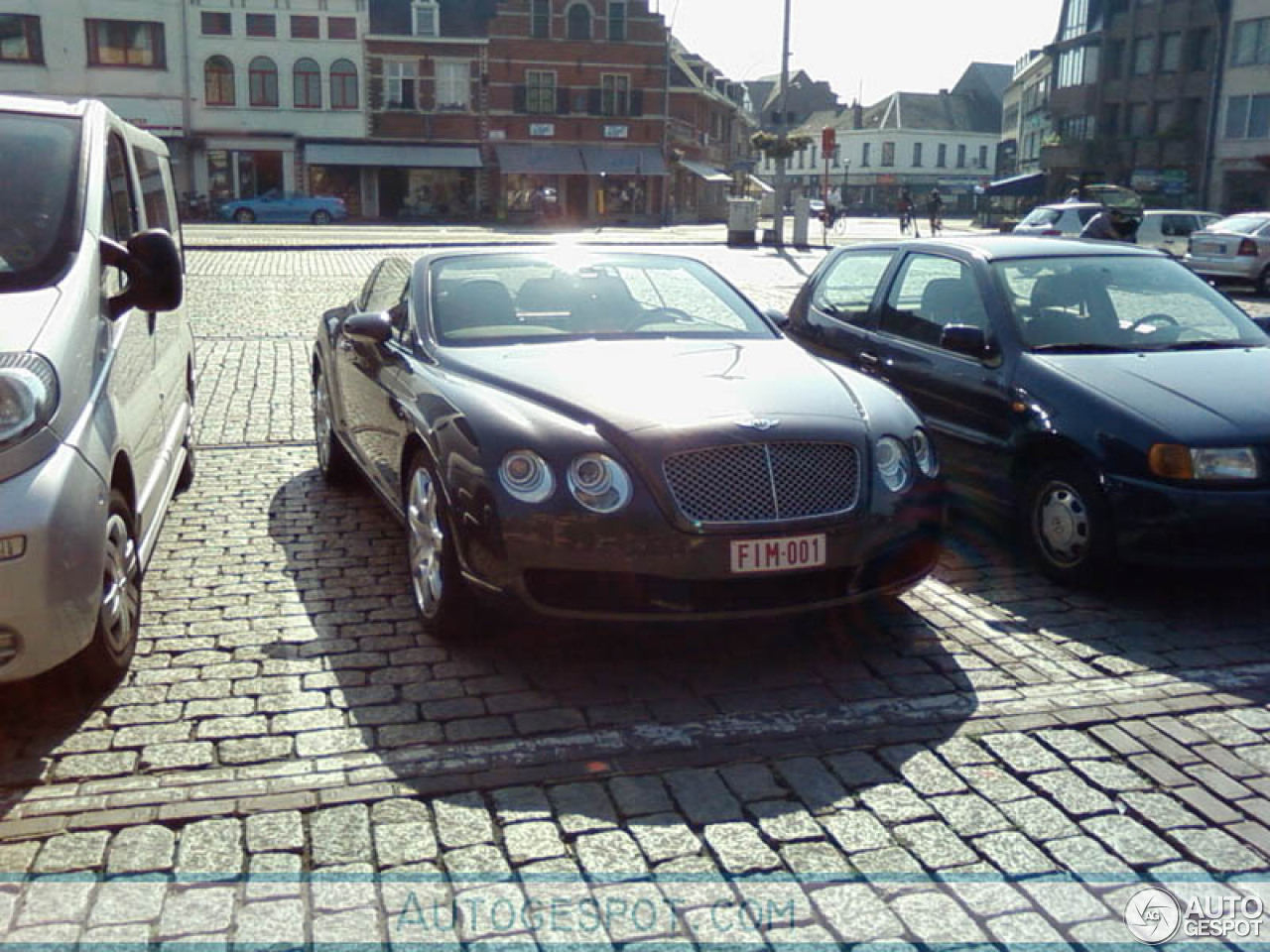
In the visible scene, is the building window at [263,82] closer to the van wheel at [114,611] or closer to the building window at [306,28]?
the building window at [306,28]

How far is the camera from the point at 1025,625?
514cm

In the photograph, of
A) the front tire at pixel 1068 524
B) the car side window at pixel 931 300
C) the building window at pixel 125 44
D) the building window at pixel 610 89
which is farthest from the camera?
the building window at pixel 610 89

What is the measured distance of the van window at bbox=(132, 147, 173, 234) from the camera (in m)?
6.27

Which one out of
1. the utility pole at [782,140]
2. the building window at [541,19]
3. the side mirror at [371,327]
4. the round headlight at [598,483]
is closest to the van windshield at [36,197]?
the side mirror at [371,327]

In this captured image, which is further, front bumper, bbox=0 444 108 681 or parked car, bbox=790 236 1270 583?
parked car, bbox=790 236 1270 583

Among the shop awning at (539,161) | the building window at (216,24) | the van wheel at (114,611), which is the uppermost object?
the building window at (216,24)

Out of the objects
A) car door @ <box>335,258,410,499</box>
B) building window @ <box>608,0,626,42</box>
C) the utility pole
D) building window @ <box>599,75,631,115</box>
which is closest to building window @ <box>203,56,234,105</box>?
building window @ <box>599,75,631,115</box>

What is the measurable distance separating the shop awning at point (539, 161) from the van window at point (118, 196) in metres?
53.4

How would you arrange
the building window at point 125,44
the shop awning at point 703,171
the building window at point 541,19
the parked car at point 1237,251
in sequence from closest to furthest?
the parked car at point 1237,251
the building window at point 125,44
the building window at point 541,19
the shop awning at point 703,171

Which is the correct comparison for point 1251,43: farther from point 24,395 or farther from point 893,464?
point 24,395

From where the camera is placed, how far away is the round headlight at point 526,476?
4.32 metres

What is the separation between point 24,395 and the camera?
12.2 feet

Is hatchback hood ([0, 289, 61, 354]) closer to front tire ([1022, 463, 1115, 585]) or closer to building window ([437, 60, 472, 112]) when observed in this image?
front tire ([1022, 463, 1115, 585])

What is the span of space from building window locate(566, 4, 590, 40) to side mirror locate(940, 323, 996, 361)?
5583cm
